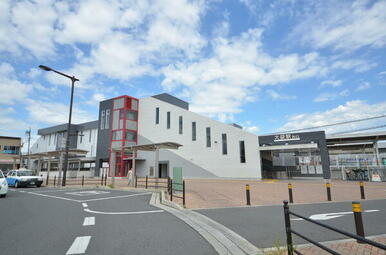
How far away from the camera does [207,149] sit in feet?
108

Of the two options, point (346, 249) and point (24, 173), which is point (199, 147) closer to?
point (24, 173)

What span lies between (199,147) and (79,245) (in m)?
29.0

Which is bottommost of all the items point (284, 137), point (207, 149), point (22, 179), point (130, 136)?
point (22, 179)

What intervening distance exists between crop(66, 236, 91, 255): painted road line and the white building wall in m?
26.9

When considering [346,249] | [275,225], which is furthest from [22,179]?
[346,249]

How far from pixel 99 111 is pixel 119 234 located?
1656 inches

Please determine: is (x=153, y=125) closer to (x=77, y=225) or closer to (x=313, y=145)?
(x=313, y=145)

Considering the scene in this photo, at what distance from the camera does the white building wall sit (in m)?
30.6

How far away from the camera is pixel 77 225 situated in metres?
6.44

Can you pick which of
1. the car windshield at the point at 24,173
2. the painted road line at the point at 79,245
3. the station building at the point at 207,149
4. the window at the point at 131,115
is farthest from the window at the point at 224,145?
the painted road line at the point at 79,245

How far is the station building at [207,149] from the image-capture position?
29.3 meters

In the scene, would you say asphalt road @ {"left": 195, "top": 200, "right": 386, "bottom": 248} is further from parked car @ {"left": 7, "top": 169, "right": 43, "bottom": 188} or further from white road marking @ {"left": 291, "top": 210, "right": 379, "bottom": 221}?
parked car @ {"left": 7, "top": 169, "right": 43, "bottom": 188}

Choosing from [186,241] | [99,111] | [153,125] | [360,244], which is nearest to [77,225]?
[186,241]

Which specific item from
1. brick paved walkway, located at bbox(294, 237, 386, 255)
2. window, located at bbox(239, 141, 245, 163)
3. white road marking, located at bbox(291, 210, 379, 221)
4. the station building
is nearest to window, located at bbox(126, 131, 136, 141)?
the station building
